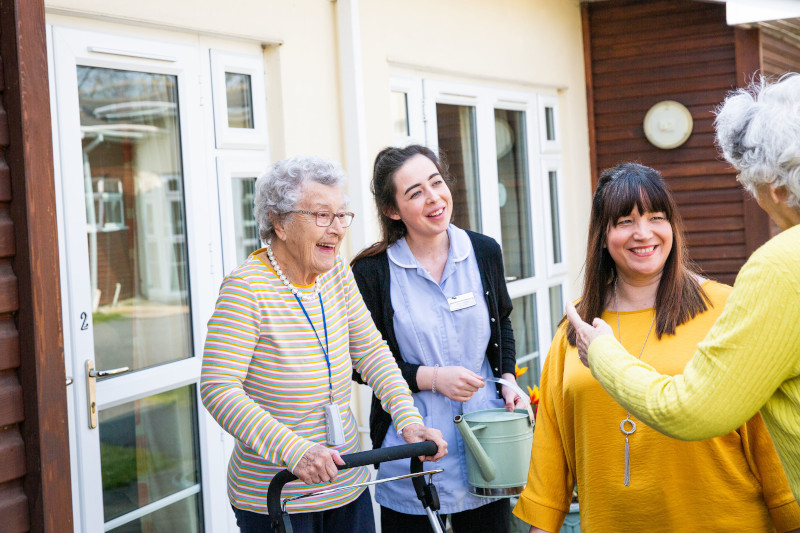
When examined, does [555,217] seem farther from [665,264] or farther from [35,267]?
[35,267]

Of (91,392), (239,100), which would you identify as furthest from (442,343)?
(239,100)

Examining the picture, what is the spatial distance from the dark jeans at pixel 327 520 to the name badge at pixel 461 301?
2.12 feet

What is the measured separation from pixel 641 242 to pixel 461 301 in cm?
72

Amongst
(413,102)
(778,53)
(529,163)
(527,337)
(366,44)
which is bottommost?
(527,337)

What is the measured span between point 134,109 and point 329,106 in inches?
41.0

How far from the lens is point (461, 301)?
2.76m

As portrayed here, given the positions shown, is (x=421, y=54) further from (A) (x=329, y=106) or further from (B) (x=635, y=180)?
(B) (x=635, y=180)

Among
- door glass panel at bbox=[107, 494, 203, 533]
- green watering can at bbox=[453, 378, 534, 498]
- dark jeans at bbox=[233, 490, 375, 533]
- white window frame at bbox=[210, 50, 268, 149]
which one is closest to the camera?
dark jeans at bbox=[233, 490, 375, 533]

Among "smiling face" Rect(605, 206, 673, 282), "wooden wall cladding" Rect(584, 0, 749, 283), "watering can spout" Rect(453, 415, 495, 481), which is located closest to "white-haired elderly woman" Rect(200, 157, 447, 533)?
"watering can spout" Rect(453, 415, 495, 481)

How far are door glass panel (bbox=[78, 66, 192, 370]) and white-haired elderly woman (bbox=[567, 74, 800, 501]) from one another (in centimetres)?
228

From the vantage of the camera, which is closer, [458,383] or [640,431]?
[640,431]

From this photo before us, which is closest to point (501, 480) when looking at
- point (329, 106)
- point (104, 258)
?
point (104, 258)

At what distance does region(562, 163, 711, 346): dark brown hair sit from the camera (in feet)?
7.02

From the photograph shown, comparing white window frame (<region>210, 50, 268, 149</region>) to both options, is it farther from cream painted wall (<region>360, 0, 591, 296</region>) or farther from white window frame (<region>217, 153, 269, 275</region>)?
cream painted wall (<region>360, 0, 591, 296</region>)
